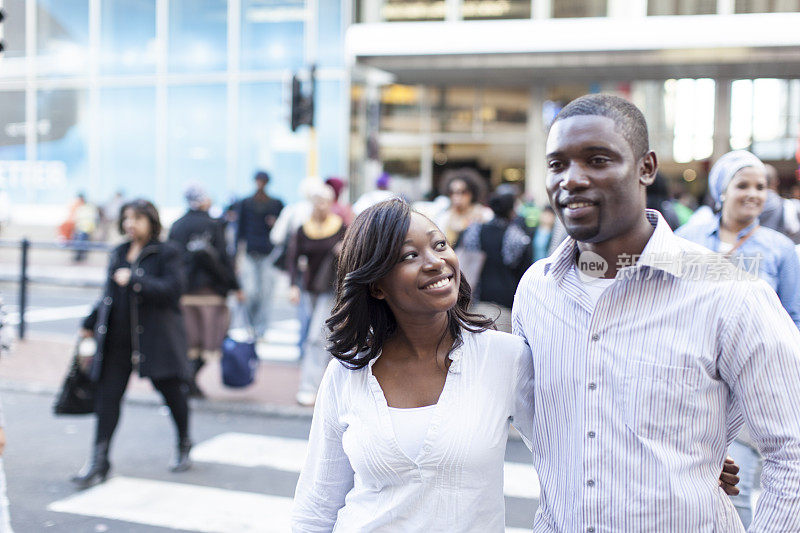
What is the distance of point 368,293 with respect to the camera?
7.88 feet

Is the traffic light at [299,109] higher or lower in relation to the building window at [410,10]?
lower

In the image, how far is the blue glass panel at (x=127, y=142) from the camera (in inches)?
921

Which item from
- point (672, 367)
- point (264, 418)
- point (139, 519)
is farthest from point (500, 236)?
point (672, 367)

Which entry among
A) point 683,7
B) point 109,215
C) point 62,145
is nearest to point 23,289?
point 109,215

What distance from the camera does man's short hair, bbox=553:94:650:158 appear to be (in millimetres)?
1957

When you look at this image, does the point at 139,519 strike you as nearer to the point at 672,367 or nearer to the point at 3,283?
the point at 672,367

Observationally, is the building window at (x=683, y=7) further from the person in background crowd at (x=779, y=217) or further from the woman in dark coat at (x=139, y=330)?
the woman in dark coat at (x=139, y=330)

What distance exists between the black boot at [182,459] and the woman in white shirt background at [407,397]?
164 inches

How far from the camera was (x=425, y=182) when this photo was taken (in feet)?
74.0

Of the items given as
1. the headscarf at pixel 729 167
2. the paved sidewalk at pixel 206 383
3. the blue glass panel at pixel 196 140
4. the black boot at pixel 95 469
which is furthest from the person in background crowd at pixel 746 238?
the blue glass panel at pixel 196 140

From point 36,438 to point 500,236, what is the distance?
4.32m

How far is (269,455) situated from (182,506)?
1.19m

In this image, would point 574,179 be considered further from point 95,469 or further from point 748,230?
point 95,469

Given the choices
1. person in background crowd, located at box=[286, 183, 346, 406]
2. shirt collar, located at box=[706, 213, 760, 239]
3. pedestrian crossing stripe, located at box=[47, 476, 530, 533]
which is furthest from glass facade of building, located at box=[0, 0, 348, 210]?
shirt collar, located at box=[706, 213, 760, 239]
